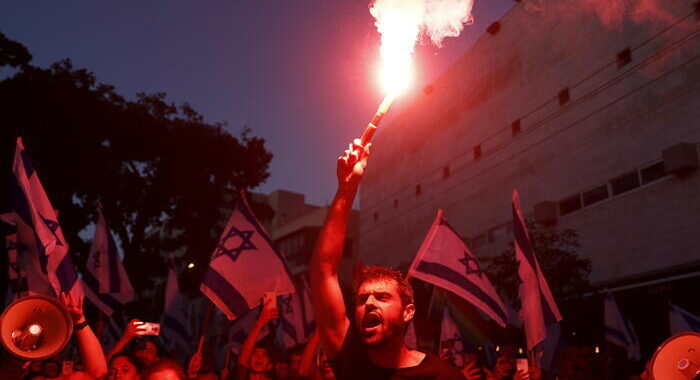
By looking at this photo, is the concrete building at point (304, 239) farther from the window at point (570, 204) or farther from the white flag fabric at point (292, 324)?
the white flag fabric at point (292, 324)

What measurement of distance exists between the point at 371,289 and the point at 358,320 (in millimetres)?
185

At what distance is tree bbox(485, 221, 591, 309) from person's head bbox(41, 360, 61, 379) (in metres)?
13.4

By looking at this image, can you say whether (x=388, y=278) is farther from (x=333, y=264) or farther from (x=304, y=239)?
(x=304, y=239)

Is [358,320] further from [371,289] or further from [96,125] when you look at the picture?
[96,125]

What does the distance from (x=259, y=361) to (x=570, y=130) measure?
695 inches

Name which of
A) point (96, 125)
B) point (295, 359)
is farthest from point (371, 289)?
point (96, 125)

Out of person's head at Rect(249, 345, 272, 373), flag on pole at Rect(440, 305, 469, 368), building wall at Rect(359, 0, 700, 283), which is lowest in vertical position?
person's head at Rect(249, 345, 272, 373)

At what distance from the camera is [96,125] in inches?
987

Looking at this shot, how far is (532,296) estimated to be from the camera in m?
9.62

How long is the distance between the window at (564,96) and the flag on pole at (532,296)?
44.7ft

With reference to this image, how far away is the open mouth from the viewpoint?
3332 millimetres

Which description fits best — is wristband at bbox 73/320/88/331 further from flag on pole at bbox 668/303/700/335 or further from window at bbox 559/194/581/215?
window at bbox 559/194/581/215

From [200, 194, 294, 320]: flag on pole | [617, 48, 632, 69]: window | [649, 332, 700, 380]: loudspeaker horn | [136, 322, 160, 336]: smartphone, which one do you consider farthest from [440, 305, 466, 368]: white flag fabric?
[617, 48, 632, 69]: window

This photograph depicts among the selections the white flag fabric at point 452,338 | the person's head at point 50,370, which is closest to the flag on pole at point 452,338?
the white flag fabric at point 452,338
